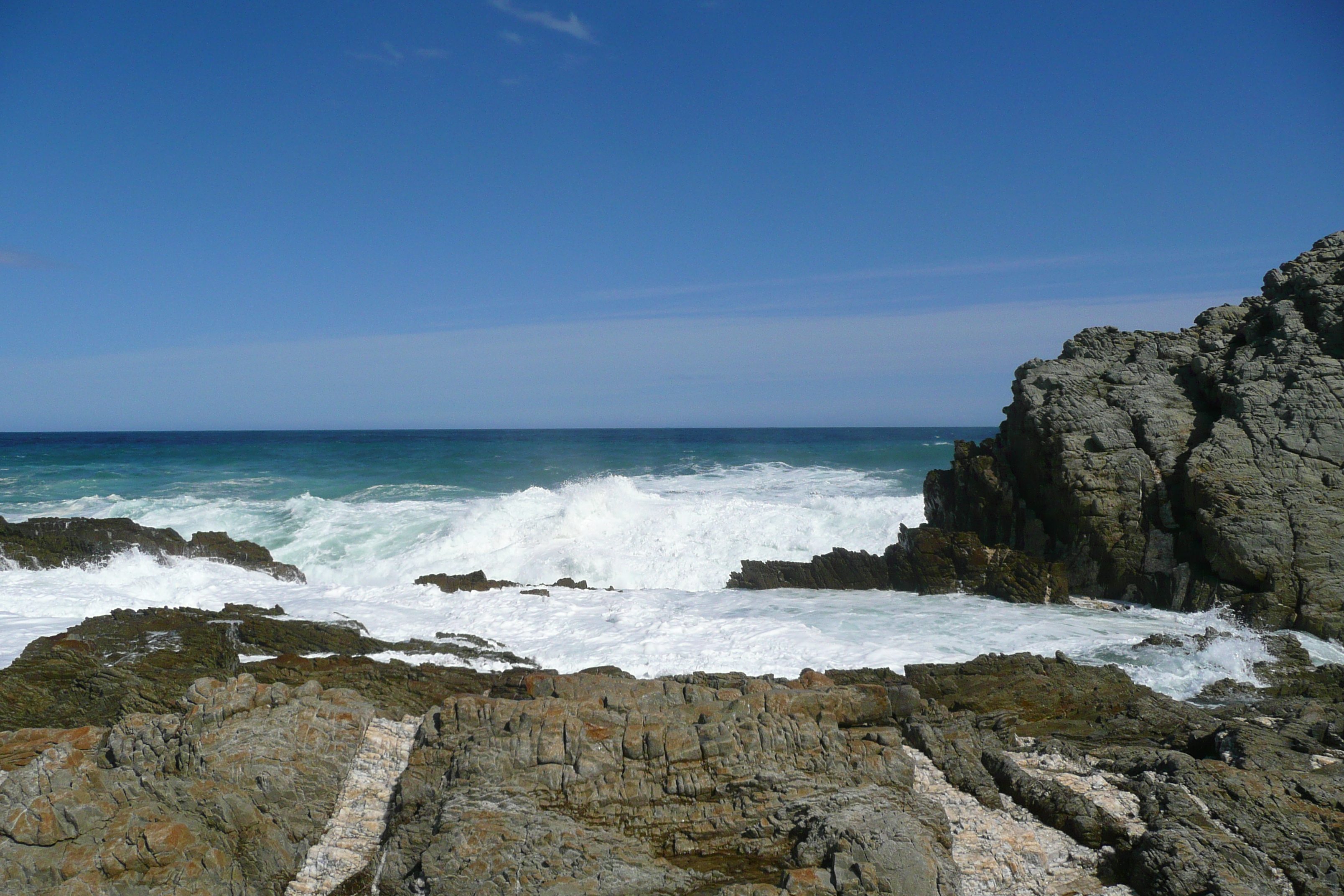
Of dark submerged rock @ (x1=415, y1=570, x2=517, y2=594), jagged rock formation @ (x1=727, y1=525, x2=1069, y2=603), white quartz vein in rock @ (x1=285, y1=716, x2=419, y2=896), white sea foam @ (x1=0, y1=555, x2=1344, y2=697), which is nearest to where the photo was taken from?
white quartz vein in rock @ (x1=285, y1=716, x2=419, y2=896)

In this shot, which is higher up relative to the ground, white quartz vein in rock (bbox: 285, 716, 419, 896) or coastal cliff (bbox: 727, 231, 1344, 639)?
coastal cliff (bbox: 727, 231, 1344, 639)

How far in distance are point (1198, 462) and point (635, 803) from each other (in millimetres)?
12949

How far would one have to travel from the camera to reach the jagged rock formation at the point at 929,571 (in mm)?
14344

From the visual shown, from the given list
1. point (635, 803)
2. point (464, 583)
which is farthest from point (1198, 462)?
point (464, 583)

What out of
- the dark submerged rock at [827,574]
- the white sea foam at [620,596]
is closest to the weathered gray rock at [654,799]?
the white sea foam at [620,596]

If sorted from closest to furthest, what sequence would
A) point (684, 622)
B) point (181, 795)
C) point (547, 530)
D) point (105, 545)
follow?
point (181, 795), point (684, 622), point (105, 545), point (547, 530)

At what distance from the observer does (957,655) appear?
10820mm

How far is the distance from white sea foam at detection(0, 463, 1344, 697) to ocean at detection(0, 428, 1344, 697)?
57 mm

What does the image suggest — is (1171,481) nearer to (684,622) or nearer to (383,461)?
(684,622)

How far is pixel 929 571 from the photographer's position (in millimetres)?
15500

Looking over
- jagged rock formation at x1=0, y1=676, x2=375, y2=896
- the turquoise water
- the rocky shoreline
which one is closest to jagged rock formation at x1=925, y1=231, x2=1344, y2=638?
the rocky shoreline

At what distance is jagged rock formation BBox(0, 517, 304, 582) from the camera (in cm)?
1377

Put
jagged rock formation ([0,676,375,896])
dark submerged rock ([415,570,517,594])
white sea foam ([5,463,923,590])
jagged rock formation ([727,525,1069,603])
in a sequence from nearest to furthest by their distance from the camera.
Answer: jagged rock formation ([0,676,375,896]) < dark submerged rock ([415,570,517,594]) < jagged rock formation ([727,525,1069,603]) < white sea foam ([5,463,923,590])

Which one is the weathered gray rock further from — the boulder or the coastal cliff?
the coastal cliff
